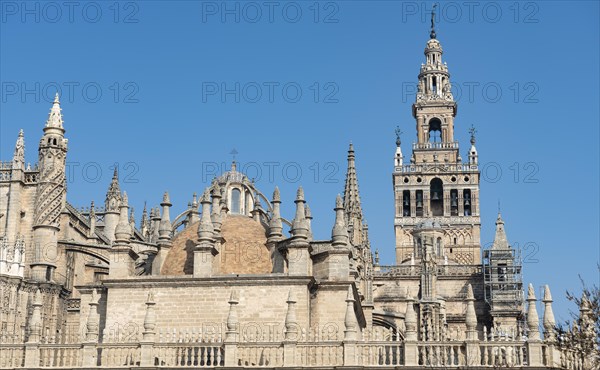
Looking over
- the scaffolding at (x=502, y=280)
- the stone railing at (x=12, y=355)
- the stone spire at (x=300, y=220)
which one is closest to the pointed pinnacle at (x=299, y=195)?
the stone spire at (x=300, y=220)

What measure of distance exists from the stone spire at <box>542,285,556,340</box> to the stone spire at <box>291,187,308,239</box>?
9235 mm

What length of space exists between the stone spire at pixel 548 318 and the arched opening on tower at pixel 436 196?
54539 millimetres

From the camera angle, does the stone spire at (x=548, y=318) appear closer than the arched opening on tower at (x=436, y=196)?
Yes

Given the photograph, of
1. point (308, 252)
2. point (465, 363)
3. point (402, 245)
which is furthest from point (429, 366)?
point (402, 245)

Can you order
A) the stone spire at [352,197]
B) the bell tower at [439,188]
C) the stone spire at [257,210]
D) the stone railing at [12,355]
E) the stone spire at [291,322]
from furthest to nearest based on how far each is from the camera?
1. the bell tower at [439,188]
2. the stone spire at [352,197]
3. the stone spire at [257,210]
4. the stone railing at [12,355]
5. the stone spire at [291,322]

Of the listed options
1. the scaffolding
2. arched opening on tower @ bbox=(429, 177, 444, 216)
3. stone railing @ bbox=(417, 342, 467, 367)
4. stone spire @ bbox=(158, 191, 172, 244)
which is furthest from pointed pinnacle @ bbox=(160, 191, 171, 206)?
arched opening on tower @ bbox=(429, 177, 444, 216)

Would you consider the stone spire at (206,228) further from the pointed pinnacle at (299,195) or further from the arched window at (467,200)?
the arched window at (467,200)

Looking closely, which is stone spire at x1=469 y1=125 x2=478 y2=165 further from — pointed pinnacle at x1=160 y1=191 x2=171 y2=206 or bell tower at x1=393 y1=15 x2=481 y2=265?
pointed pinnacle at x1=160 y1=191 x2=171 y2=206

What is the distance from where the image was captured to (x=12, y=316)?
4800cm

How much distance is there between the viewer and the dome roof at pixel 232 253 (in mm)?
38812

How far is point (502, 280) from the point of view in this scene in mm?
71250

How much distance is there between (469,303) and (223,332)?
28.9 ft

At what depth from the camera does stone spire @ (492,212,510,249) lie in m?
73.9

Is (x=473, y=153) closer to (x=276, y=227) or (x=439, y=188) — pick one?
(x=439, y=188)
